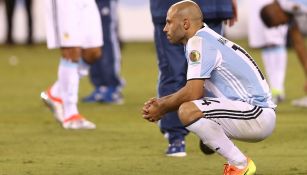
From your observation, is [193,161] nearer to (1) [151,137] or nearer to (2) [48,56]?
(1) [151,137]

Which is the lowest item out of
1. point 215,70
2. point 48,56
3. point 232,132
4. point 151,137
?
point 48,56

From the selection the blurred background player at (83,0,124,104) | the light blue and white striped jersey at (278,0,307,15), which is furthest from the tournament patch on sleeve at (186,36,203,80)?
the blurred background player at (83,0,124,104)

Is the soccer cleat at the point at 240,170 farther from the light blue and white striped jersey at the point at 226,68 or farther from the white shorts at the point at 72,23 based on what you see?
the white shorts at the point at 72,23

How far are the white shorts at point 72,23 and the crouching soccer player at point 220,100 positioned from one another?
2.32m

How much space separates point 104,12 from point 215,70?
4309 mm

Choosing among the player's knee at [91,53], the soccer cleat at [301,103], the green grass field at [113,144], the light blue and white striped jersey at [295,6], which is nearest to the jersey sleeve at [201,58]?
the green grass field at [113,144]

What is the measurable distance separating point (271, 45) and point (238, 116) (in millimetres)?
4546

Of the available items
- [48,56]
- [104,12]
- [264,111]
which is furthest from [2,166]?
[48,56]

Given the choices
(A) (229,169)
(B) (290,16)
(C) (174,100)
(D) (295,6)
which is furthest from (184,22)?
(B) (290,16)

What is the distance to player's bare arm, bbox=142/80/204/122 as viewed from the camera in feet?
17.2

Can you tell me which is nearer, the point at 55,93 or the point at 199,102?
the point at 199,102

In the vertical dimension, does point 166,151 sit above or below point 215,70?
below

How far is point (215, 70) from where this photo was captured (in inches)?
211

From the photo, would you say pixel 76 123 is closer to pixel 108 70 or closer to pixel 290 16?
pixel 108 70
